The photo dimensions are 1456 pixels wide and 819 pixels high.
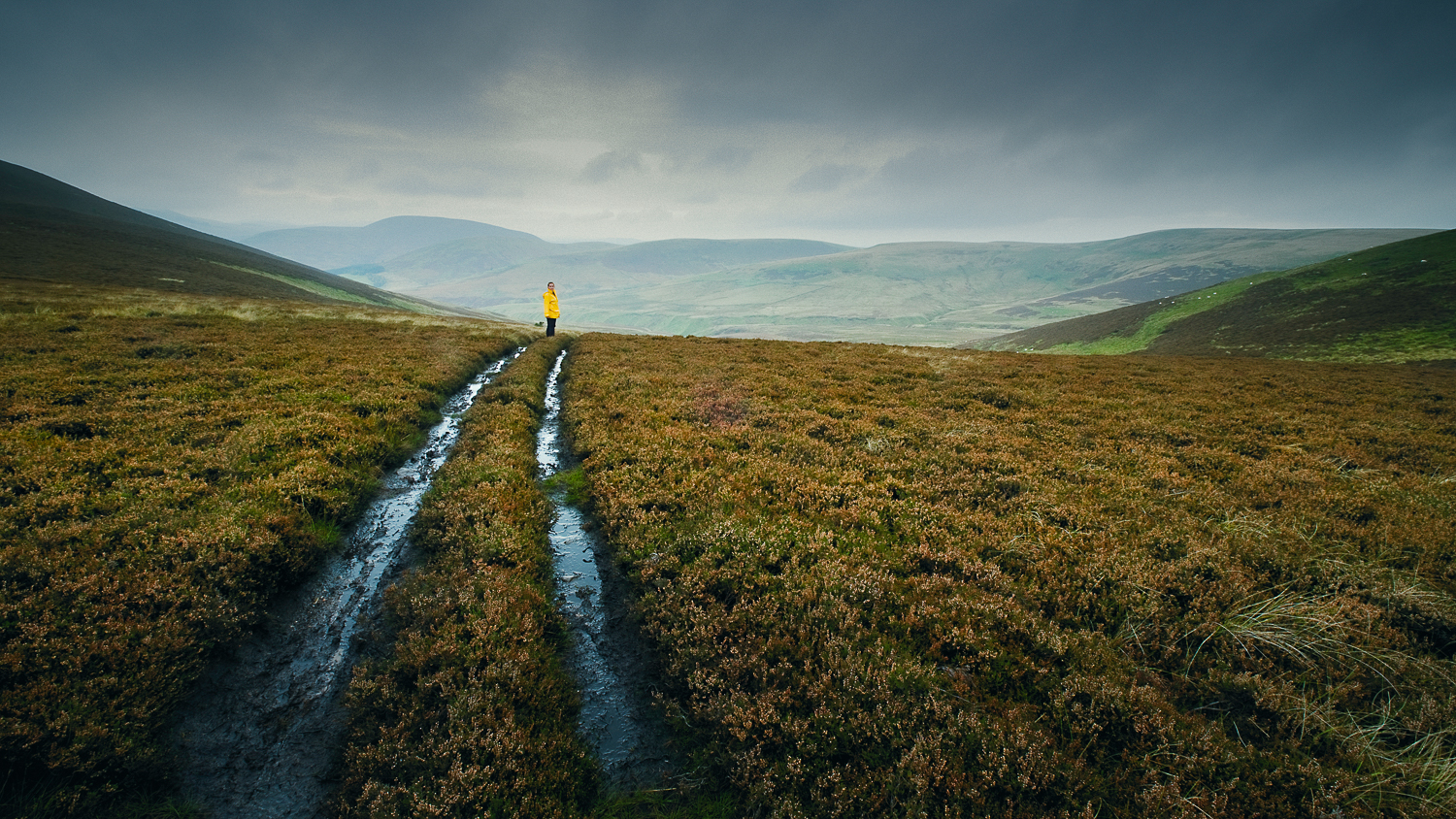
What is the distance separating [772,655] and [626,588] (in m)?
3.07

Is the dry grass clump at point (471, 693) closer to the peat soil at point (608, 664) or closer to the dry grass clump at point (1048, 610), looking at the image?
the peat soil at point (608, 664)

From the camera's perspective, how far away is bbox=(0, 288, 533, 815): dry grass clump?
4.68m

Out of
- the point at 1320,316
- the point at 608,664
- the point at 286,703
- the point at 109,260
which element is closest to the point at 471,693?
the point at 608,664

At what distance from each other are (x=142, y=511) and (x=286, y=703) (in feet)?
16.5

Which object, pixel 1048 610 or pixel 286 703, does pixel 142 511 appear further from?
pixel 1048 610

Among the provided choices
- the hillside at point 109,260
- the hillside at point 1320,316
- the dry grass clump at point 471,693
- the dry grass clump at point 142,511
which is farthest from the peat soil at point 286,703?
the hillside at point 1320,316

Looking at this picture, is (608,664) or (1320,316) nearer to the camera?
(608,664)

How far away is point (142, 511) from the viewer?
8.02m

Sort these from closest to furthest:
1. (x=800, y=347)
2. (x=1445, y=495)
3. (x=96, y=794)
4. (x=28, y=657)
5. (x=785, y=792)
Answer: (x=96, y=794) → (x=785, y=792) → (x=28, y=657) → (x=1445, y=495) → (x=800, y=347)

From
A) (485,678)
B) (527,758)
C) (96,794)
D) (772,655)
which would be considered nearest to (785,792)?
(772,655)

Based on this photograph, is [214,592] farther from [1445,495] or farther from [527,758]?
[1445,495]

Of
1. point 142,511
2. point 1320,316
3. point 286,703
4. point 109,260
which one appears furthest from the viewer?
point 1320,316

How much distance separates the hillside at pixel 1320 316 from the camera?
1901 inches

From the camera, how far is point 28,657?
5184mm
